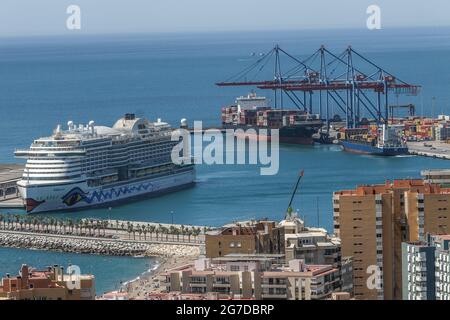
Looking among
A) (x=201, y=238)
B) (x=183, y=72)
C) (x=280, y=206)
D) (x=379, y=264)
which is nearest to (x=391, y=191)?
(x=379, y=264)

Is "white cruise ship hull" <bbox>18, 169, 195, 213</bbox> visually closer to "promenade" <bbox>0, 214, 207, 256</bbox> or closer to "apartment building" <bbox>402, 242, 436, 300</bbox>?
"promenade" <bbox>0, 214, 207, 256</bbox>

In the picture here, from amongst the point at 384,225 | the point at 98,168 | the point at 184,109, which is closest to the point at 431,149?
the point at 98,168

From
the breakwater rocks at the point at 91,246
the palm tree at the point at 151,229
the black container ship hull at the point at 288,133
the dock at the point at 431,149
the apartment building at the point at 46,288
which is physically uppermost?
the apartment building at the point at 46,288

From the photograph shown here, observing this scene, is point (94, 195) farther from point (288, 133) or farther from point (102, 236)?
point (288, 133)

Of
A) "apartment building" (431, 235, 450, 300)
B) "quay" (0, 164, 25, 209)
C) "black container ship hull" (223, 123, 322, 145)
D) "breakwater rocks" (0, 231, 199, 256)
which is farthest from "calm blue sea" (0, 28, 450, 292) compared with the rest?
"apartment building" (431, 235, 450, 300)

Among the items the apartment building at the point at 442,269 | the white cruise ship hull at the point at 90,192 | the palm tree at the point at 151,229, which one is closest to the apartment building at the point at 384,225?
the apartment building at the point at 442,269

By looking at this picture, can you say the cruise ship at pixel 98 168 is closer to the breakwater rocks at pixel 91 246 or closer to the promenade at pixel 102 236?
the promenade at pixel 102 236
